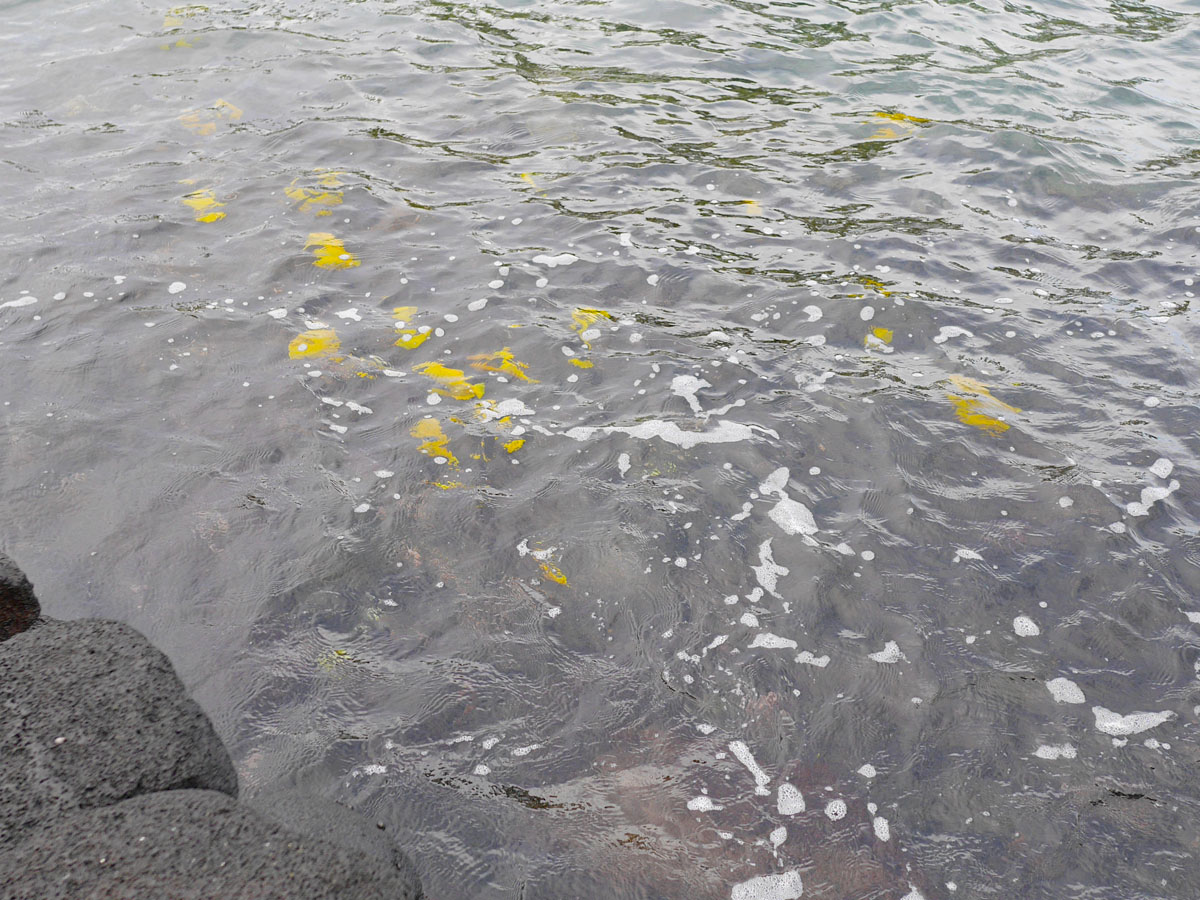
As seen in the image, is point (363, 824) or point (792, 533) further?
point (792, 533)

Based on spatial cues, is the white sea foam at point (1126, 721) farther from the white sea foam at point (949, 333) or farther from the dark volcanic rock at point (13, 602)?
the dark volcanic rock at point (13, 602)

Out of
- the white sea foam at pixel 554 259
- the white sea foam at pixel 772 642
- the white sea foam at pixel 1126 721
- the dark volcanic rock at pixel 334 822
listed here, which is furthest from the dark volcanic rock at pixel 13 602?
the white sea foam at pixel 1126 721

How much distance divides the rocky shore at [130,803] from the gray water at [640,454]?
531mm

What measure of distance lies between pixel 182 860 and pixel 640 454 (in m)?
3.08

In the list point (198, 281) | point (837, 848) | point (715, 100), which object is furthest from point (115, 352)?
point (715, 100)

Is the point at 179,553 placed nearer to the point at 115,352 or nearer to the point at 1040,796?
the point at 115,352

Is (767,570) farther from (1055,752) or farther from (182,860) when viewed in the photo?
(182,860)

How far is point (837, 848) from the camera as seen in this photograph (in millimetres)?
3135

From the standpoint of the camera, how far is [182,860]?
86.5 inches

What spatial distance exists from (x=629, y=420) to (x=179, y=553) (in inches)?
97.3

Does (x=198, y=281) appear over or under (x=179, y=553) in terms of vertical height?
over

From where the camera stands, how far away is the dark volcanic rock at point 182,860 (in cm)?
212

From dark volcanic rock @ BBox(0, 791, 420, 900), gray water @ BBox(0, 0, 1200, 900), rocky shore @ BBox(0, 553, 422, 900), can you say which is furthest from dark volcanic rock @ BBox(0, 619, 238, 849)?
gray water @ BBox(0, 0, 1200, 900)

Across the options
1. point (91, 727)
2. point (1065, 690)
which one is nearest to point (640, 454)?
point (1065, 690)
